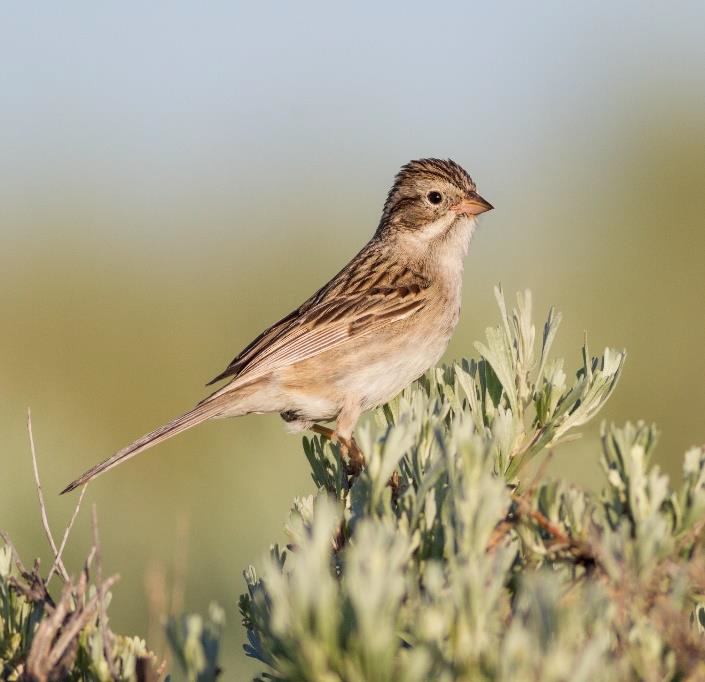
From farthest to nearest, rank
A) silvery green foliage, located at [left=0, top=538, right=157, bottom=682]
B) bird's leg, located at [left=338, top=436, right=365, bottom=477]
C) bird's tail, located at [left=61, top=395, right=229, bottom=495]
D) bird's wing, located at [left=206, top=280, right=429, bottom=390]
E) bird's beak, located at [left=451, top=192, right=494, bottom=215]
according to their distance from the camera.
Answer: bird's beak, located at [left=451, top=192, right=494, bottom=215] < bird's wing, located at [left=206, top=280, right=429, bottom=390] < bird's tail, located at [left=61, top=395, right=229, bottom=495] < bird's leg, located at [left=338, top=436, right=365, bottom=477] < silvery green foliage, located at [left=0, top=538, right=157, bottom=682]

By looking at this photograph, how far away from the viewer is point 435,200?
7.80 m

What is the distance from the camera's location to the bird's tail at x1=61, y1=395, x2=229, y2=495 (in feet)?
17.6

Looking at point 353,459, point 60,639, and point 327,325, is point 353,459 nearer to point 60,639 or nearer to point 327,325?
point 327,325

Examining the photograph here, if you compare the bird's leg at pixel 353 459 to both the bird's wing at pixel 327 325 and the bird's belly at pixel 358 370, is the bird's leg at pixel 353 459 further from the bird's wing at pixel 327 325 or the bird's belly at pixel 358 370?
the bird's wing at pixel 327 325

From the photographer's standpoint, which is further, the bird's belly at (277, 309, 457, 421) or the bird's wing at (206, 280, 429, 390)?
the bird's wing at (206, 280, 429, 390)

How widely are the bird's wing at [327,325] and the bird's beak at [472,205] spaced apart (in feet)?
2.42

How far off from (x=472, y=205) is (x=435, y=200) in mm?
291

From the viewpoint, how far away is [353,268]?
7.70m

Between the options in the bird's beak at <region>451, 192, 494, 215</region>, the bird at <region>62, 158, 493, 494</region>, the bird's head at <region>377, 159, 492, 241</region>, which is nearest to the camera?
the bird at <region>62, 158, 493, 494</region>

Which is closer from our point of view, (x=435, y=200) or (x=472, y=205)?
(x=472, y=205)

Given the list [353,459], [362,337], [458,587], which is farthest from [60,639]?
[362,337]

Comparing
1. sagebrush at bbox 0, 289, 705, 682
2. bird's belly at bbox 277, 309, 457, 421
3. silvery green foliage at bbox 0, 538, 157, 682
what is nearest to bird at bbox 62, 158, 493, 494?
bird's belly at bbox 277, 309, 457, 421

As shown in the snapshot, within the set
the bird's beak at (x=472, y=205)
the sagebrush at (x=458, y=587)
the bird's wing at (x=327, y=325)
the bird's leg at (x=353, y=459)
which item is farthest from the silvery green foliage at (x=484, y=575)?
the bird's beak at (x=472, y=205)

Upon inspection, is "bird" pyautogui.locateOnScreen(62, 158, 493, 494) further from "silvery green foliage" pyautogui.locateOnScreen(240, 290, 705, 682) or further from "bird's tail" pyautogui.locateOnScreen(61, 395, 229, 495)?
"silvery green foliage" pyautogui.locateOnScreen(240, 290, 705, 682)
